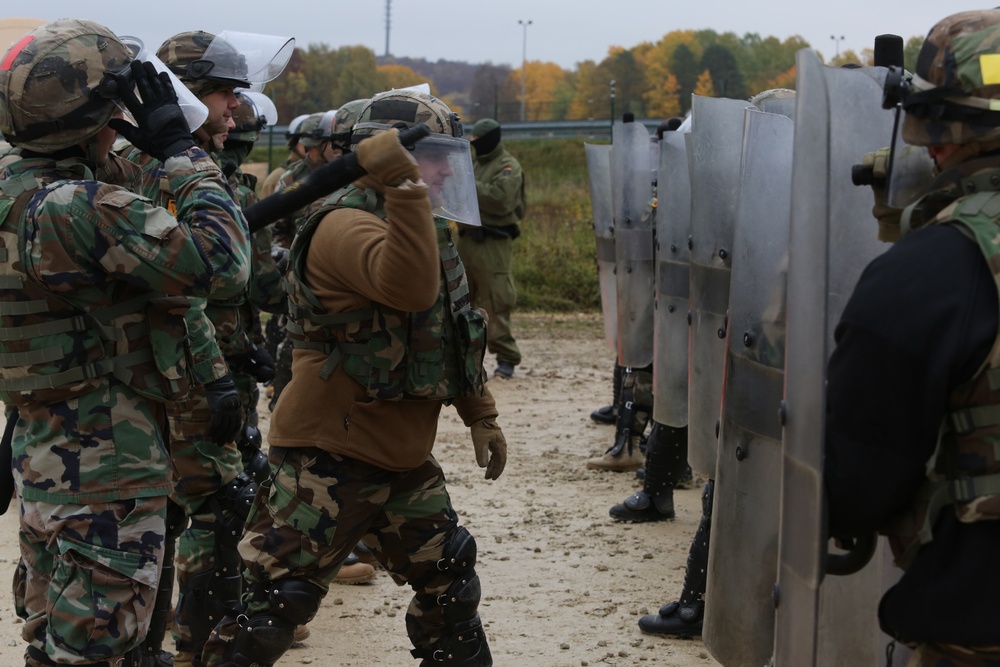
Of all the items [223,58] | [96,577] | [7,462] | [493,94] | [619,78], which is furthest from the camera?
[619,78]

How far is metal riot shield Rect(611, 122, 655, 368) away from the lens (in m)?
6.64

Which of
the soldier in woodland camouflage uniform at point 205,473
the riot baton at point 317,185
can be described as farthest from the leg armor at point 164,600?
the riot baton at point 317,185

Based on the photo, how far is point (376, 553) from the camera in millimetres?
3631

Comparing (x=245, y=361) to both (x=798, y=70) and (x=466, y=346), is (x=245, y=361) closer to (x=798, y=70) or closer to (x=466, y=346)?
(x=466, y=346)

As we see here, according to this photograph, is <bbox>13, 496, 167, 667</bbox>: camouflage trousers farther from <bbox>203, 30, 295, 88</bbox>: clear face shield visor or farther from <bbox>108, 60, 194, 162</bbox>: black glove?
<bbox>203, 30, 295, 88</bbox>: clear face shield visor

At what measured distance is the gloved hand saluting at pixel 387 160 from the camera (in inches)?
122

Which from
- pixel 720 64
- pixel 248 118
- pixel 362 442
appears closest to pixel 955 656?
pixel 362 442

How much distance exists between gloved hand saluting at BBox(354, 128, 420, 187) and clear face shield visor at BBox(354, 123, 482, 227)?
13.5 inches

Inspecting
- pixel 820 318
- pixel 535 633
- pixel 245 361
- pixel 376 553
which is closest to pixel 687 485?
pixel 535 633

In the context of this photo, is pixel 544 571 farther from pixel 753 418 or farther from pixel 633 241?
pixel 753 418

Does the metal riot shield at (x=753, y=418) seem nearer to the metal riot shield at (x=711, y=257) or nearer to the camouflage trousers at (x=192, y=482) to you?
the metal riot shield at (x=711, y=257)

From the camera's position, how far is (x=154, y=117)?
305 centimetres

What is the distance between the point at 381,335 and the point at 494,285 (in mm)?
7066

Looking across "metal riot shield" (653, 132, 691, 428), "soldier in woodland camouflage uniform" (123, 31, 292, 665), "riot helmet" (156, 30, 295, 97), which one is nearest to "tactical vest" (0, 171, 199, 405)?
"soldier in woodland camouflage uniform" (123, 31, 292, 665)
